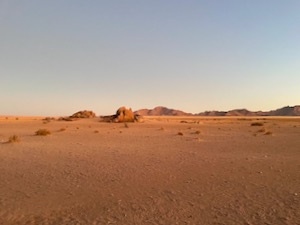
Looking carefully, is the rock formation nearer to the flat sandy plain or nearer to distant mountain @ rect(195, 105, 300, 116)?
the flat sandy plain

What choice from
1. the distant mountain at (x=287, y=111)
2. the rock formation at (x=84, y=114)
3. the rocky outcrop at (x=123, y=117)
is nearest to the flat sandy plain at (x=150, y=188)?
the rocky outcrop at (x=123, y=117)

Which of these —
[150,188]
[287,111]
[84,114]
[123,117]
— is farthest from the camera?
[287,111]

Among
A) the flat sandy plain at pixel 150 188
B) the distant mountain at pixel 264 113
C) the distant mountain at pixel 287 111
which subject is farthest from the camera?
the distant mountain at pixel 264 113

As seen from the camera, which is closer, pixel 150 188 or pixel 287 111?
pixel 150 188


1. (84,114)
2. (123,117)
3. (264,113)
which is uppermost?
(264,113)

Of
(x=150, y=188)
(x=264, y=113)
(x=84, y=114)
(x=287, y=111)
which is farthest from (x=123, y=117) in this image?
(x=264, y=113)

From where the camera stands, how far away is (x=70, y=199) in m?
6.96

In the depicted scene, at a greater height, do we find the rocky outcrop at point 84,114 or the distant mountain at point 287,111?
the distant mountain at point 287,111

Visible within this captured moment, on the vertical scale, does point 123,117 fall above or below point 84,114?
below

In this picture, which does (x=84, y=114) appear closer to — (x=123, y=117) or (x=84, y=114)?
(x=84, y=114)

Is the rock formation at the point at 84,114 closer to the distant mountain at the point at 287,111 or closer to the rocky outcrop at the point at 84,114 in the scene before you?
the rocky outcrop at the point at 84,114

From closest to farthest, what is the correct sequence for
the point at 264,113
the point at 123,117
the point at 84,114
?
the point at 123,117, the point at 84,114, the point at 264,113

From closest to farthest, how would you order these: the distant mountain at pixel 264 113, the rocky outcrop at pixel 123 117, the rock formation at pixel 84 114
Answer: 1. the rocky outcrop at pixel 123 117
2. the rock formation at pixel 84 114
3. the distant mountain at pixel 264 113

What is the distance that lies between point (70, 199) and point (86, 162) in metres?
4.39
